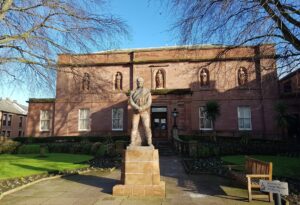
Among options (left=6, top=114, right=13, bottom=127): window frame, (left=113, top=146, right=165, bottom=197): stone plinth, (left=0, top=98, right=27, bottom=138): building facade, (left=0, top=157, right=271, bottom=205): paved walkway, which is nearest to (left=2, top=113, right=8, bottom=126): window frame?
(left=0, top=98, right=27, bottom=138): building facade

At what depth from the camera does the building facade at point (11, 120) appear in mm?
47725

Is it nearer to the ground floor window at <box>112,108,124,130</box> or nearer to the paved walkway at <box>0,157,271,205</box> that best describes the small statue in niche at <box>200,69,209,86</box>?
the ground floor window at <box>112,108,124,130</box>

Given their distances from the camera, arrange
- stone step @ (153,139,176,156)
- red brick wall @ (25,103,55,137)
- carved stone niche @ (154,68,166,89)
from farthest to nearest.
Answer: red brick wall @ (25,103,55,137) → carved stone niche @ (154,68,166,89) → stone step @ (153,139,176,156)

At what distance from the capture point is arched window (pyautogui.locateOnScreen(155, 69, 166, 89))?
88.8 feet

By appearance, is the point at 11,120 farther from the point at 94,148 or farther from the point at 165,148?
the point at 165,148

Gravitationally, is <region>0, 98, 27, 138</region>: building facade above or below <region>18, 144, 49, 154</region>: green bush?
above

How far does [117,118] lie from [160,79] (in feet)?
21.1

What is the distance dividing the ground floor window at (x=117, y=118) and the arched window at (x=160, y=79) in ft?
16.1

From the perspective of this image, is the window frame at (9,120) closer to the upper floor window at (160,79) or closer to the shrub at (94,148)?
the upper floor window at (160,79)

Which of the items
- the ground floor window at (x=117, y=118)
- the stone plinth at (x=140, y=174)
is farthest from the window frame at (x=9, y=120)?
the stone plinth at (x=140, y=174)

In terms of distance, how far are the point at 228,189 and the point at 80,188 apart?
482cm

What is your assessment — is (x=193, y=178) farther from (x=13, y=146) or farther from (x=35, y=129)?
(x=35, y=129)

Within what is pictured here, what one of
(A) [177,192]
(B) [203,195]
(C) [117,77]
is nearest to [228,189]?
(B) [203,195]

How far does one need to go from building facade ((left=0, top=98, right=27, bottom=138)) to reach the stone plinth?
46317 mm
